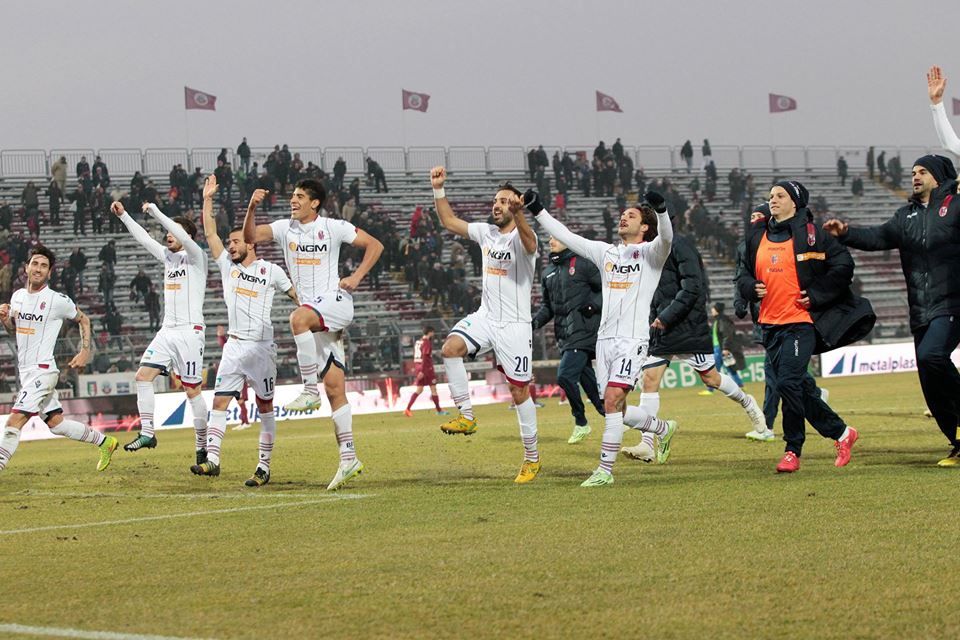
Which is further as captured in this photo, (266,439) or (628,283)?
(266,439)

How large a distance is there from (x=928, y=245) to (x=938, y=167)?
0.78m

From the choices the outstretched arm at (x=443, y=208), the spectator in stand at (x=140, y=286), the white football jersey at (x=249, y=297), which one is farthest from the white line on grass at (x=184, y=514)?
the spectator in stand at (x=140, y=286)

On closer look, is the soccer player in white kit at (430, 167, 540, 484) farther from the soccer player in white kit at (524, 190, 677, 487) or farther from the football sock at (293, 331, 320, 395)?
the football sock at (293, 331, 320, 395)

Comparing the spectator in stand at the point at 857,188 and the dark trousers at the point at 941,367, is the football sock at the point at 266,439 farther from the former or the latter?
the spectator in stand at the point at 857,188

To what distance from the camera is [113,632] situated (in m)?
5.73

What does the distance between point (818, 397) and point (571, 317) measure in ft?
16.8

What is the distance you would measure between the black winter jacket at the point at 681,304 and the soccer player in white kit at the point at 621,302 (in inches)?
49.5

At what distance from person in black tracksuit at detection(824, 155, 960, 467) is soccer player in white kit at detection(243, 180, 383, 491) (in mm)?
4474

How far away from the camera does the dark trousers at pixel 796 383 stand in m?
11.4

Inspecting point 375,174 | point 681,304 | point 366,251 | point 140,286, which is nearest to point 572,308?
point 681,304

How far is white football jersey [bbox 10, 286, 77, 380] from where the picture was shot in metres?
14.2

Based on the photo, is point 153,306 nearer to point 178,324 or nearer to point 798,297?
point 178,324

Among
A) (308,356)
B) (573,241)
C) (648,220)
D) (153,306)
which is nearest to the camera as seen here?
(573,241)

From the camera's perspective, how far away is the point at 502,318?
39.0ft
